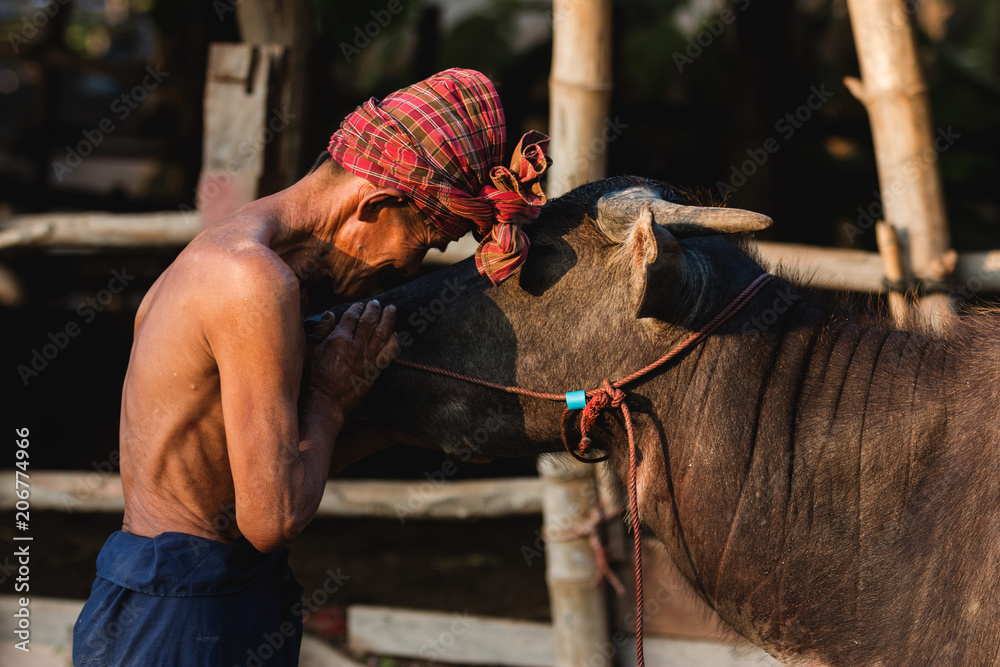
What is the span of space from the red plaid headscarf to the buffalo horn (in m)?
0.19

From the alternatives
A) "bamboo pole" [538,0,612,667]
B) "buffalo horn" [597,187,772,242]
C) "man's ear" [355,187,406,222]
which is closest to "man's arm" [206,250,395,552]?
"man's ear" [355,187,406,222]

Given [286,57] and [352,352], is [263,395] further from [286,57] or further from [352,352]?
[286,57]

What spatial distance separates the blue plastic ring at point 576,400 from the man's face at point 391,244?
549 mm

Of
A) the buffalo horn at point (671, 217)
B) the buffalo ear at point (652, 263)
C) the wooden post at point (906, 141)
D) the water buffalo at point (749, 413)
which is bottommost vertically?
the water buffalo at point (749, 413)

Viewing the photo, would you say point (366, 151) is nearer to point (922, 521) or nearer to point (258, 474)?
point (258, 474)

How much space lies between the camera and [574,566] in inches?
158

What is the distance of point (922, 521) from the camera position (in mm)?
2051

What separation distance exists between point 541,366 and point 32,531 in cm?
566

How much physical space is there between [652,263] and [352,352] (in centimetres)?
83

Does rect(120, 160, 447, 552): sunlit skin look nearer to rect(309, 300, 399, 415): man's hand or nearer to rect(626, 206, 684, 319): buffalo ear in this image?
rect(309, 300, 399, 415): man's hand

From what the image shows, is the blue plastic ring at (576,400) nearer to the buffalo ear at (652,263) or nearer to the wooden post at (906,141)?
the buffalo ear at (652,263)

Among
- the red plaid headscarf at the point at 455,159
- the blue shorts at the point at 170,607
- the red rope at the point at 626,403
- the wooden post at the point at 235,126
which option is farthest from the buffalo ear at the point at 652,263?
the wooden post at the point at 235,126

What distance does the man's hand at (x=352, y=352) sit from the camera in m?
2.16

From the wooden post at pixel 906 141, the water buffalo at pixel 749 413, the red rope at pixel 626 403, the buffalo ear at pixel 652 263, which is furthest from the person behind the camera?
the wooden post at pixel 906 141
